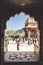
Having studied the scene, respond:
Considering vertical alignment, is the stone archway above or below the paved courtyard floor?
above

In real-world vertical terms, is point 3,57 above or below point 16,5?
below

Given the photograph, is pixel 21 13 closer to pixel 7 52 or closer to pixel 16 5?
pixel 16 5

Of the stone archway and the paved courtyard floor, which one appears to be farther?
the paved courtyard floor

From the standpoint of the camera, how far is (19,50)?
48.7 feet

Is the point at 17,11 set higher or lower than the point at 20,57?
higher

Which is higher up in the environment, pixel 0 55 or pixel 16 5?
pixel 16 5

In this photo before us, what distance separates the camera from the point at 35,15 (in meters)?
14.8

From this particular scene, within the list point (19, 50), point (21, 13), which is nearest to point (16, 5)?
point (21, 13)

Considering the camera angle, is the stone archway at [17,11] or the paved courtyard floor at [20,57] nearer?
the stone archway at [17,11]

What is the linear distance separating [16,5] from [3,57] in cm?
153

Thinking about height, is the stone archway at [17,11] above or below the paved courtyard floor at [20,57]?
above

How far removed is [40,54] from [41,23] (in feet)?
2.91

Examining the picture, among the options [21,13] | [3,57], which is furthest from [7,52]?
[21,13]

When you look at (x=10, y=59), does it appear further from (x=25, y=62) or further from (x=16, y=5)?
(x=16, y=5)
